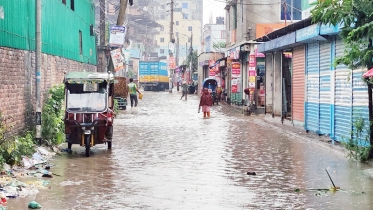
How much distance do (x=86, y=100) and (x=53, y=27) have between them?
6.23 metres

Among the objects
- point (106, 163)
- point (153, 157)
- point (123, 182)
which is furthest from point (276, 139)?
point (123, 182)

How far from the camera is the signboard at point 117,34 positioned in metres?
32.4

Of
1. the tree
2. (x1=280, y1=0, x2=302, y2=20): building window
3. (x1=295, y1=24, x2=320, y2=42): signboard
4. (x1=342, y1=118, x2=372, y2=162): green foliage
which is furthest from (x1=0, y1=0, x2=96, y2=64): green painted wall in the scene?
(x1=280, y1=0, x2=302, y2=20): building window

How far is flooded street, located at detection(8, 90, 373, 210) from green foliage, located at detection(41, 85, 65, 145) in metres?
0.65

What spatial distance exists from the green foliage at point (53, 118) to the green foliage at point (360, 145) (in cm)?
758

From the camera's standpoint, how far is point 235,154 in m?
16.1

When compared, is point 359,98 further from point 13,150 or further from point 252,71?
point 252,71

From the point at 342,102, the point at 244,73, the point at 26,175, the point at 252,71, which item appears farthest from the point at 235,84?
the point at 26,175

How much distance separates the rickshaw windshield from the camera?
15.9 metres

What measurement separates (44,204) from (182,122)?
17930mm

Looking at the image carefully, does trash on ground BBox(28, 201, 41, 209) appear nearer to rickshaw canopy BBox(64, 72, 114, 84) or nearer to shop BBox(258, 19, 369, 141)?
rickshaw canopy BBox(64, 72, 114, 84)

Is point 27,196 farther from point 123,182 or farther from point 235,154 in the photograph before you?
point 235,154

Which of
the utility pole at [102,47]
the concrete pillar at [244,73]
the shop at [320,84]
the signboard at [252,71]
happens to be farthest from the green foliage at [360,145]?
the concrete pillar at [244,73]

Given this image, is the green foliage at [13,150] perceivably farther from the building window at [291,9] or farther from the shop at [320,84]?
the building window at [291,9]
